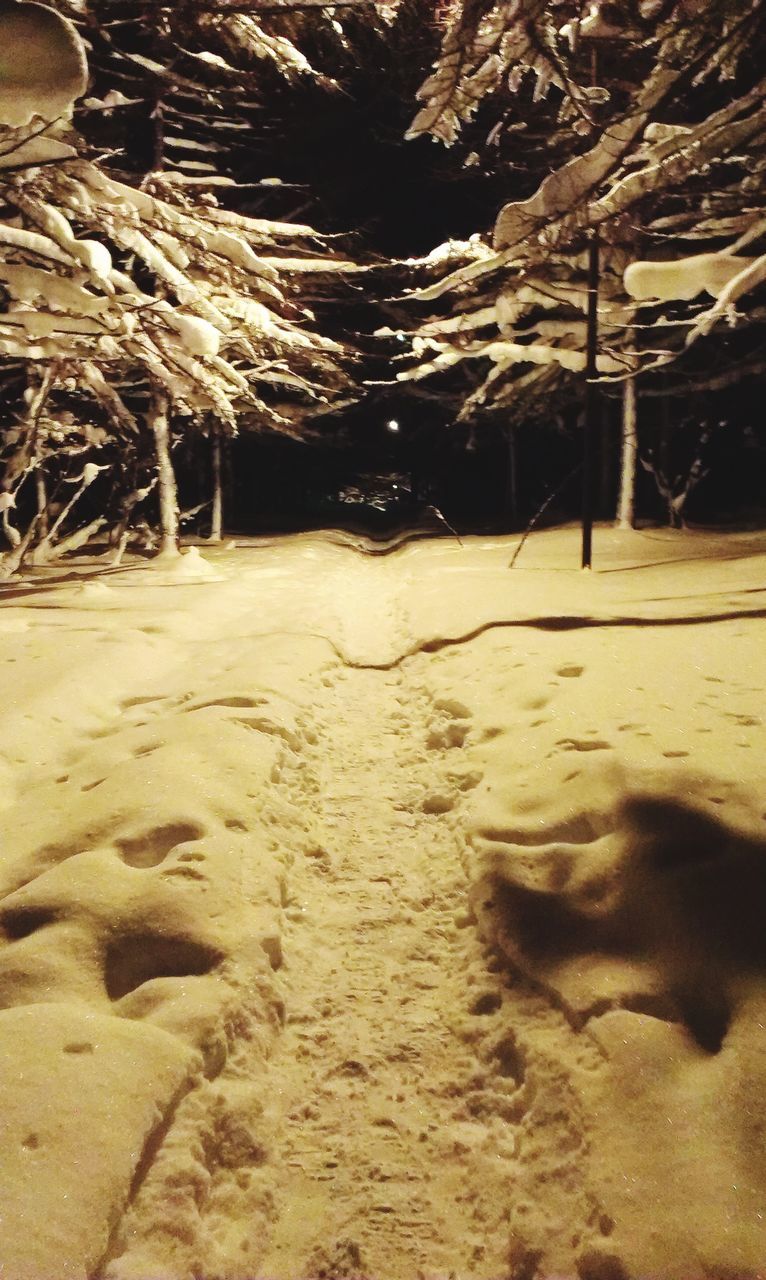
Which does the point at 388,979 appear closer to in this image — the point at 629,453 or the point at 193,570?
the point at 193,570

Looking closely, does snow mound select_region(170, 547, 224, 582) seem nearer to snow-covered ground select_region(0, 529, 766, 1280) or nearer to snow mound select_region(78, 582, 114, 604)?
snow mound select_region(78, 582, 114, 604)

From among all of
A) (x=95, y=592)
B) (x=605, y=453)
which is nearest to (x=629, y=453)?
(x=605, y=453)

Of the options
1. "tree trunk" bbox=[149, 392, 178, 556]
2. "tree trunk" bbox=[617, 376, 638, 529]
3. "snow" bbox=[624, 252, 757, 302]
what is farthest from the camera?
"tree trunk" bbox=[617, 376, 638, 529]

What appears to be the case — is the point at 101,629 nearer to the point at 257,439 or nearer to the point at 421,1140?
the point at 421,1140

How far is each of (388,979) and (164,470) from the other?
40.8 feet

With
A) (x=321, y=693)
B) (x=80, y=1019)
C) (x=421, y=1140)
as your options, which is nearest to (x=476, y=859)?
(x=421, y=1140)

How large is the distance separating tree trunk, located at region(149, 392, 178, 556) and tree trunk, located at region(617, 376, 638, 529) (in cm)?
891

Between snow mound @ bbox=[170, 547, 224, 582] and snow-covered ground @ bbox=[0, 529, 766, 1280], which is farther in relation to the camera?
snow mound @ bbox=[170, 547, 224, 582]

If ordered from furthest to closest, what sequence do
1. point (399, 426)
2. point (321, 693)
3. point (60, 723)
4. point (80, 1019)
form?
point (399, 426) → point (321, 693) → point (60, 723) → point (80, 1019)

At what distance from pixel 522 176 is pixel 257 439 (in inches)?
634

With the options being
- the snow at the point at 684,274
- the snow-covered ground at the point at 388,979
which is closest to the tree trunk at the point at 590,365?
the snow at the point at 684,274

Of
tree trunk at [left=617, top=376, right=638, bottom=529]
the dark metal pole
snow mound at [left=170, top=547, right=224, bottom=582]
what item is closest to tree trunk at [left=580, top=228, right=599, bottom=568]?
the dark metal pole

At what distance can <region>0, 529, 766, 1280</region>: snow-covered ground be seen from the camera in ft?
5.54

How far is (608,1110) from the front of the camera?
6.18ft
